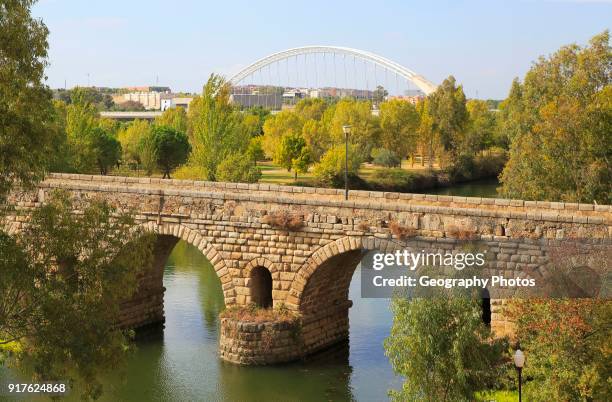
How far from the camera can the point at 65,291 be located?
13.5 metres

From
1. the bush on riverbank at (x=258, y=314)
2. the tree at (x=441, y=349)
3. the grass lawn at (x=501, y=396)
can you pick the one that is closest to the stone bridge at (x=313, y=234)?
the bush on riverbank at (x=258, y=314)

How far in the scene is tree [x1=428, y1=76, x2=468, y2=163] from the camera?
75.9 meters

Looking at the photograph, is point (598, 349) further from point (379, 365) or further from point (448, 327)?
point (379, 365)

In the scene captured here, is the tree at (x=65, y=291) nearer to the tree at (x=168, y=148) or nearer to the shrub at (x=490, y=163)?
the tree at (x=168, y=148)

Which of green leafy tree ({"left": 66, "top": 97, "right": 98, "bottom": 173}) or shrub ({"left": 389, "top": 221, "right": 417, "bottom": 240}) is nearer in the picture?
shrub ({"left": 389, "top": 221, "right": 417, "bottom": 240})

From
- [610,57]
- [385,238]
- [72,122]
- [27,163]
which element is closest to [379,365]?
[385,238]

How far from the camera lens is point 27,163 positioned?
528 inches

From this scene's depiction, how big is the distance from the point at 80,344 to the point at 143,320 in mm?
14428

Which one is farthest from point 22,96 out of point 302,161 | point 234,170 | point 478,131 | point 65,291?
point 478,131

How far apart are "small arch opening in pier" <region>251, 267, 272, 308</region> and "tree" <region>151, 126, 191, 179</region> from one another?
132 ft

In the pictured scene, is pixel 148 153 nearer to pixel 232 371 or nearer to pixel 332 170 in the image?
pixel 332 170

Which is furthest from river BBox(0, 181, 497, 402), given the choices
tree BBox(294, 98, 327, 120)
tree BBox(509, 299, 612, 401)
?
tree BBox(294, 98, 327, 120)

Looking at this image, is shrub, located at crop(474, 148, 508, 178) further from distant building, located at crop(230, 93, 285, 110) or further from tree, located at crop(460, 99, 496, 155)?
distant building, located at crop(230, 93, 285, 110)

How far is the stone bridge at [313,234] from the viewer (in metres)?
20.0
